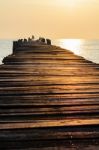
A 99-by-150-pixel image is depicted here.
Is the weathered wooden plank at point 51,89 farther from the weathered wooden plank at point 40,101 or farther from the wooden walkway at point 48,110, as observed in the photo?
the weathered wooden plank at point 40,101

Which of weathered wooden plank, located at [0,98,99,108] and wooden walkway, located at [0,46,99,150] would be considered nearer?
wooden walkway, located at [0,46,99,150]

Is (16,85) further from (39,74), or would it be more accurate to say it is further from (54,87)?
(39,74)

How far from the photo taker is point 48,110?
8.97 metres

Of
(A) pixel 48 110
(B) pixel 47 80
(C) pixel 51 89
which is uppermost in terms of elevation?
(B) pixel 47 80

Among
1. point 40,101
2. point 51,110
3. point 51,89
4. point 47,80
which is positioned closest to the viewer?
point 51,110

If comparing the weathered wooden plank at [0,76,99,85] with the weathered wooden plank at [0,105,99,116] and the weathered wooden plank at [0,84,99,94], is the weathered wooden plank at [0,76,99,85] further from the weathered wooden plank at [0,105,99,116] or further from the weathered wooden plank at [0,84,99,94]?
the weathered wooden plank at [0,105,99,116]

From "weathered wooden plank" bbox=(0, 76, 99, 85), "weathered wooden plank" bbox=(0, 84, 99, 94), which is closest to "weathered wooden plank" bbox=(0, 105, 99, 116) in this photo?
"weathered wooden plank" bbox=(0, 84, 99, 94)

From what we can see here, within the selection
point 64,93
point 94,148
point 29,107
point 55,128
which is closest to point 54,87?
point 64,93

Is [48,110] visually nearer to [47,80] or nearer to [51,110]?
[51,110]

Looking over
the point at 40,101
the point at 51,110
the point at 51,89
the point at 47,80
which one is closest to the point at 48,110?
the point at 51,110

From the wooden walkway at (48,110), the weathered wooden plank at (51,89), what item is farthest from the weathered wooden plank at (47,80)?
the weathered wooden plank at (51,89)

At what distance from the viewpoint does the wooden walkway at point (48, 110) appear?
7.20 metres

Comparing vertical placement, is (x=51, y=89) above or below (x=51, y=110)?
above

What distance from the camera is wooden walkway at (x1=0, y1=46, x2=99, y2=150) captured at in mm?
7199
